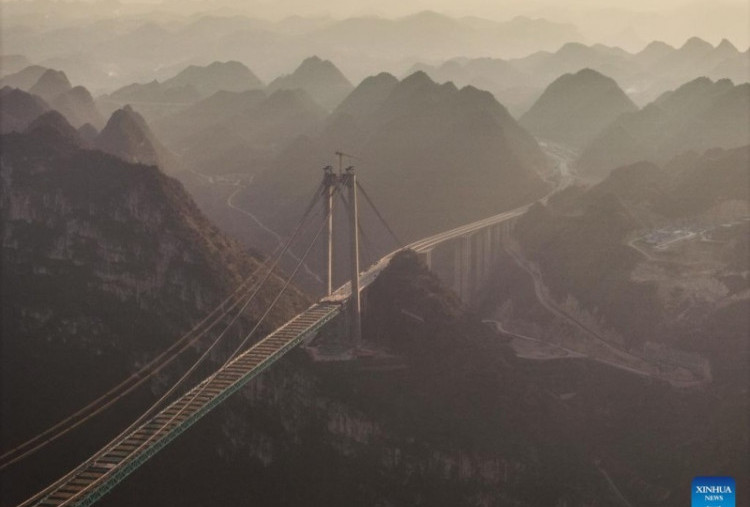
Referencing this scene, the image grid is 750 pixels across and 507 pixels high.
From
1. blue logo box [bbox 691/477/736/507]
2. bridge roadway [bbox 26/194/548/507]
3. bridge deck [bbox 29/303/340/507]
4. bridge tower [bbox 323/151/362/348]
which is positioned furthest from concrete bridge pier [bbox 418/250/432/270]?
blue logo box [bbox 691/477/736/507]

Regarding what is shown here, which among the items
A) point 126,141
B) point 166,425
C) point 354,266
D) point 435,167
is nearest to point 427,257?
point 354,266

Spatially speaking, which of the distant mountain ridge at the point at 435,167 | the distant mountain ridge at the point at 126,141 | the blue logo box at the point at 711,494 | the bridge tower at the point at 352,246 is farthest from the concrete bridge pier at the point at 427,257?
the distant mountain ridge at the point at 126,141

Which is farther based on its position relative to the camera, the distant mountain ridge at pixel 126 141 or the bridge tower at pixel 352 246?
the distant mountain ridge at pixel 126 141

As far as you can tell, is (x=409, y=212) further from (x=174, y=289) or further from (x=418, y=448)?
(x=418, y=448)

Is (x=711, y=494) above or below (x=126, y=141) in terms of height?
below

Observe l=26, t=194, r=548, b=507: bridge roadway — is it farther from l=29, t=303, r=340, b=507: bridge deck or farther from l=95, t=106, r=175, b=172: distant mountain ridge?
l=95, t=106, r=175, b=172: distant mountain ridge

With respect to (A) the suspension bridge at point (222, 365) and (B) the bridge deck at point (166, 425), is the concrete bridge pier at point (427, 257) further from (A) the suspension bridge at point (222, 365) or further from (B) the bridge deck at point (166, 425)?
(B) the bridge deck at point (166, 425)

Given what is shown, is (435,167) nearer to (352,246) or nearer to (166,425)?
(352,246)
